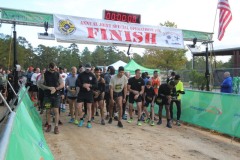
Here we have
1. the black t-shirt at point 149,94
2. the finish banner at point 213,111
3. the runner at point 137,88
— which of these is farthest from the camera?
the black t-shirt at point 149,94

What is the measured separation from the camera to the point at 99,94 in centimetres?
883

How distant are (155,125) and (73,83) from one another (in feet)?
10.6

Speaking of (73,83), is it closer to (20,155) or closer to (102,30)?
(102,30)

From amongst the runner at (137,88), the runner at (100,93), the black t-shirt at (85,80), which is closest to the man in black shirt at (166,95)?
the runner at (137,88)

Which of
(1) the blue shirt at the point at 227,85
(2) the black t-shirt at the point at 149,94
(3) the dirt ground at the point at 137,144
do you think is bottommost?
(3) the dirt ground at the point at 137,144

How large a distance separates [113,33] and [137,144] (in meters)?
6.12

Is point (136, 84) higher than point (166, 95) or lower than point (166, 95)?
higher

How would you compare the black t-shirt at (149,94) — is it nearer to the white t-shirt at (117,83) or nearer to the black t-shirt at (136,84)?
the black t-shirt at (136,84)

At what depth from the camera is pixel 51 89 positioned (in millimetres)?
7195

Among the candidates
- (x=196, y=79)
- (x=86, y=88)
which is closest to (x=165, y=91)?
(x=86, y=88)

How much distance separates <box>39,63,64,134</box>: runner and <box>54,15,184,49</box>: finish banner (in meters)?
3.41

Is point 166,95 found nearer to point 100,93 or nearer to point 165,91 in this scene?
point 165,91

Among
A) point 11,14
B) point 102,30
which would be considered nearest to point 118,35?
point 102,30

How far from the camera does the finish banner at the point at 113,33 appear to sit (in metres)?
10.6
